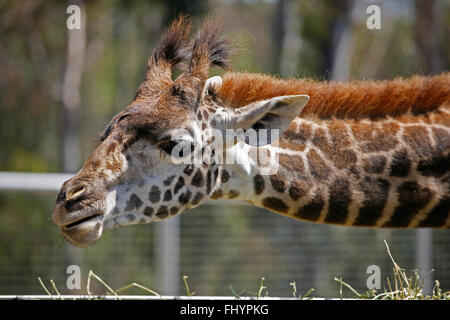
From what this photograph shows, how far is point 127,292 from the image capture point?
14.4 meters

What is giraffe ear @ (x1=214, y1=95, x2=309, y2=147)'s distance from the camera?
432 centimetres

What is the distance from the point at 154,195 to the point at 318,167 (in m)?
1.10

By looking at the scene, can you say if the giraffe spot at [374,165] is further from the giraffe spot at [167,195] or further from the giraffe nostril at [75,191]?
the giraffe nostril at [75,191]

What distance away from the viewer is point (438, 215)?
453 cm

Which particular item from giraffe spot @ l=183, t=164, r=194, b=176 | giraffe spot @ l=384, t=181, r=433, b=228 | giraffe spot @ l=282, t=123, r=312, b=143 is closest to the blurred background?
giraffe spot @ l=282, t=123, r=312, b=143

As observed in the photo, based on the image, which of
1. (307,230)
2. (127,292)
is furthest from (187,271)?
(127,292)

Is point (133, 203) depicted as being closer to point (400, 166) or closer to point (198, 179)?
point (198, 179)

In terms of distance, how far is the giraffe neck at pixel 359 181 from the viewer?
14.6 ft

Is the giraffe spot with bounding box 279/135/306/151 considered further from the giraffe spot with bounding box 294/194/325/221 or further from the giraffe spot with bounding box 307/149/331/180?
the giraffe spot with bounding box 294/194/325/221

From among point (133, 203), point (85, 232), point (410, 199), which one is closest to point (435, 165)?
point (410, 199)

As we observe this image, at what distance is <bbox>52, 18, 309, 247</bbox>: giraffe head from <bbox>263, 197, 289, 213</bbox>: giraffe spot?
36 cm
